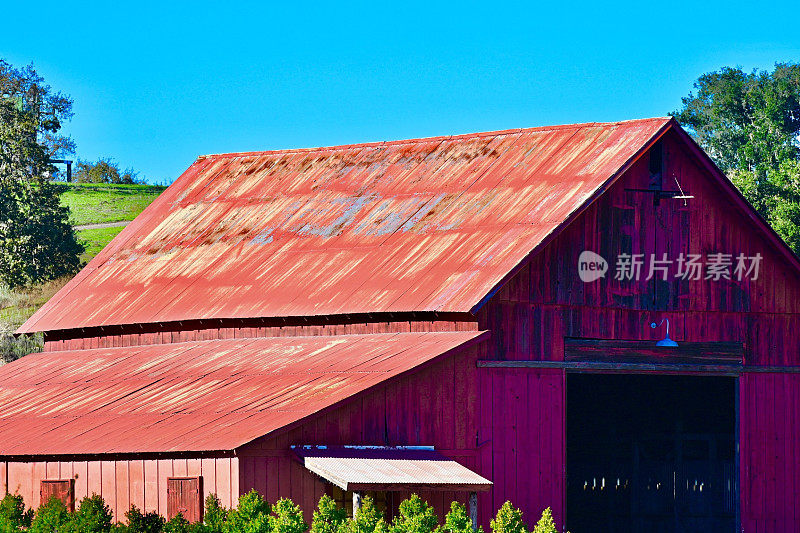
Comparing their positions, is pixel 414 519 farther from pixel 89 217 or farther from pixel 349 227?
pixel 89 217

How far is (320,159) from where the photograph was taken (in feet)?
130

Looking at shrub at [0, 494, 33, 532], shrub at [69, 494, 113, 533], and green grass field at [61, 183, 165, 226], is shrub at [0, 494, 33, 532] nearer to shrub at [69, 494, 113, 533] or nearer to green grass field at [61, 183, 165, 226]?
shrub at [69, 494, 113, 533]

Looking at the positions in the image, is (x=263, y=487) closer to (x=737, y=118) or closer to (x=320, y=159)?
(x=320, y=159)

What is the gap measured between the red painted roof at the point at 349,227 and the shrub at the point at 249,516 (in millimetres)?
7106

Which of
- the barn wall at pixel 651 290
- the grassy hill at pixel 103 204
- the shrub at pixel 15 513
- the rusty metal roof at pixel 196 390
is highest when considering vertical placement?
the grassy hill at pixel 103 204

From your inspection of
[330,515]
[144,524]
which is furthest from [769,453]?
[144,524]

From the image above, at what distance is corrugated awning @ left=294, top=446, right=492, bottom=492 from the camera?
24766mm

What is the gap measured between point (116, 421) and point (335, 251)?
7.66m

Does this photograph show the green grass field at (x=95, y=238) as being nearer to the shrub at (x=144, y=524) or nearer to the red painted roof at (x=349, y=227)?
the red painted roof at (x=349, y=227)

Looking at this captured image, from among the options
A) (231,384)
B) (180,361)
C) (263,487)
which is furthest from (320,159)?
(263,487)

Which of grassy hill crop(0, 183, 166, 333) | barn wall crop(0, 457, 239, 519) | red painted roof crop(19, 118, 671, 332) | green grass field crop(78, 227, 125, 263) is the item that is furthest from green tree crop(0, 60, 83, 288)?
barn wall crop(0, 457, 239, 519)

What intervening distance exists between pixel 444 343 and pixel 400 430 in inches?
83.8

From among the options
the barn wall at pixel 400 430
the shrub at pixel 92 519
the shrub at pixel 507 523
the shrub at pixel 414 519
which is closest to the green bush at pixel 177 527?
the shrub at pixel 92 519

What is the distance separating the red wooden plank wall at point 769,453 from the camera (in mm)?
32688
